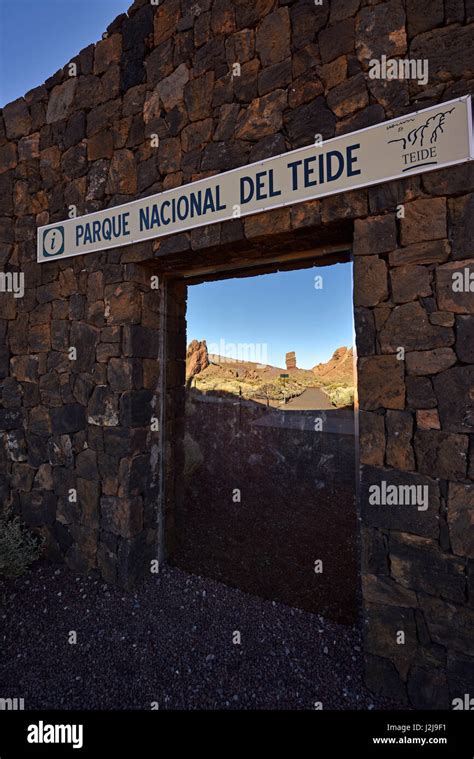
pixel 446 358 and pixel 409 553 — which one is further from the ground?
pixel 446 358

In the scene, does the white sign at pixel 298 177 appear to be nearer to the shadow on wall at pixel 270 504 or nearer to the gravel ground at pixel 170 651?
the shadow on wall at pixel 270 504

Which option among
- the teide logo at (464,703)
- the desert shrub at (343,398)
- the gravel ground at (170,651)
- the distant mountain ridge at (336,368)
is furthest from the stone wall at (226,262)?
the distant mountain ridge at (336,368)

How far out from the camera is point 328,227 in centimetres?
270

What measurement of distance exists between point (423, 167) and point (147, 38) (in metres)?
3.11

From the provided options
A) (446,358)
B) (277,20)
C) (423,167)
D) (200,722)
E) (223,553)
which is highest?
(277,20)

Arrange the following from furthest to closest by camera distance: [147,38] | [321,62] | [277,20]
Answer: [147,38] < [277,20] < [321,62]

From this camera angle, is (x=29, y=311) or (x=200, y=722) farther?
(x=29, y=311)

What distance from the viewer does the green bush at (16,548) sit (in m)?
3.72

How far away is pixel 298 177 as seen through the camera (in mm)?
2697

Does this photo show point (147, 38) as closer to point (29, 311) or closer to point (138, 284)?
point (138, 284)

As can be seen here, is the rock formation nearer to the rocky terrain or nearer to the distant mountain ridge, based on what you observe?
the rocky terrain

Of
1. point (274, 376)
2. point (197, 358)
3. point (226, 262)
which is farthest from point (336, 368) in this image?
point (226, 262)

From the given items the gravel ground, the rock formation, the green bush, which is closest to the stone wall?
the green bush

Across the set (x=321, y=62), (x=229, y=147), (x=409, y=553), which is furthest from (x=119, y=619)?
(x=321, y=62)
